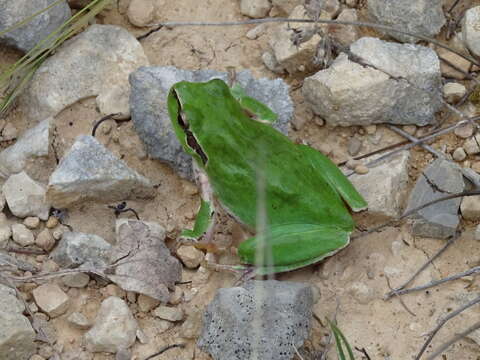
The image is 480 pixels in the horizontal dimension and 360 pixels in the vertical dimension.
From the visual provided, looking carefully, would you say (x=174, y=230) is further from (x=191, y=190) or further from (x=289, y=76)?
(x=289, y=76)

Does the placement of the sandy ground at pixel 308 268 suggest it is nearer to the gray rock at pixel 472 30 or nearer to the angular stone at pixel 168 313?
the angular stone at pixel 168 313

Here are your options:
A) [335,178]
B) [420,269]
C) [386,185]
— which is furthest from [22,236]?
[420,269]

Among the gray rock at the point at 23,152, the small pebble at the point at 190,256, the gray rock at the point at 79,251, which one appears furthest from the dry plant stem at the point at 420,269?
the gray rock at the point at 23,152

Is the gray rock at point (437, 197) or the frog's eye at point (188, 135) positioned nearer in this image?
the gray rock at point (437, 197)

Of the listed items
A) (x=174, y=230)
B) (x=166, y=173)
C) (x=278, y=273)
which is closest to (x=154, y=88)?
(x=166, y=173)

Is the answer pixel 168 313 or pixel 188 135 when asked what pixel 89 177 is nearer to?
pixel 188 135

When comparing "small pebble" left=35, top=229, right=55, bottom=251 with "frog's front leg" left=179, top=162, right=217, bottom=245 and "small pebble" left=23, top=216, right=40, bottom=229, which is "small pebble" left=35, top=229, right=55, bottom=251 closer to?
"small pebble" left=23, top=216, right=40, bottom=229
